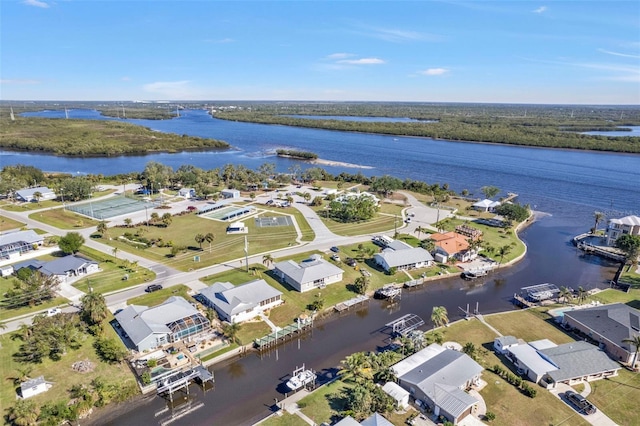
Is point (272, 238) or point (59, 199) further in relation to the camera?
point (59, 199)

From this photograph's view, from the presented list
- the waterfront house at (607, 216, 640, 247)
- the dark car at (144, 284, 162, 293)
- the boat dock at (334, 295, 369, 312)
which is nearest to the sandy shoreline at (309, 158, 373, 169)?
the waterfront house at (607, 216, 640, 247)

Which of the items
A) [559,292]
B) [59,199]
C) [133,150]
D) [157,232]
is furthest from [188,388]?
[133,150]

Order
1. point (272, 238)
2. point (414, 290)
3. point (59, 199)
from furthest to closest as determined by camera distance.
Result: point (59, 199)
point (272, 238)
point (414, 290)

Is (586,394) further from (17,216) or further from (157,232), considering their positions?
(17,216)

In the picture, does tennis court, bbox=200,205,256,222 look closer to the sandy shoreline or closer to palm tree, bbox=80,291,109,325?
palm tree, bbox=80,291,109,325

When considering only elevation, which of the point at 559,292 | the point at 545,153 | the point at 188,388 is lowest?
the point at 188,388

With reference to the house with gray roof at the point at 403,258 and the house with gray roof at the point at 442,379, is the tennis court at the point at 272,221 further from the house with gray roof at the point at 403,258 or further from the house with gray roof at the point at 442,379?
the house with gray roof at the point at 442,379

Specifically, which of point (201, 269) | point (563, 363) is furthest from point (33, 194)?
point (563, 363)

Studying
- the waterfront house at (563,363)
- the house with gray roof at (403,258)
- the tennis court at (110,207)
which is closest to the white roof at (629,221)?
the house with gray roof at (403,258)
